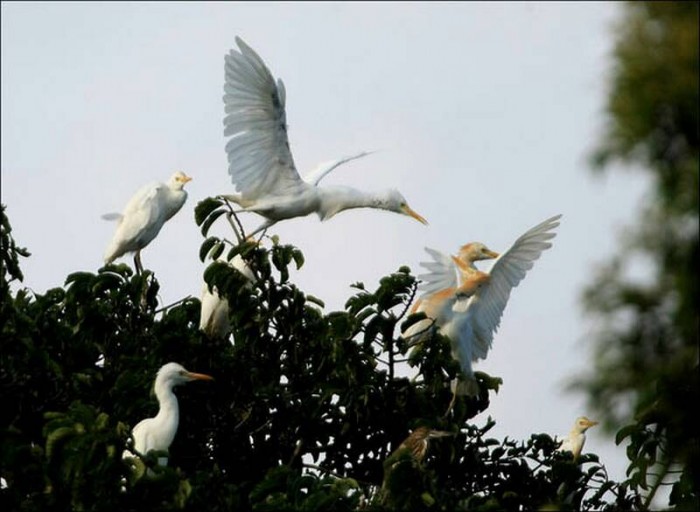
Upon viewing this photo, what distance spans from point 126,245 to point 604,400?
714cm

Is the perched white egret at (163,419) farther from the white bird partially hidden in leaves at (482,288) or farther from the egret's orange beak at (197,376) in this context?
the white bird partially hidden in leaves at (482,288)

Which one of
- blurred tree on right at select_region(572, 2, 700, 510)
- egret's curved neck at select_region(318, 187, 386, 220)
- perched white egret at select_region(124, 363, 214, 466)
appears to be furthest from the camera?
egret's curved neck at select_region(318, 187, 386, 220)

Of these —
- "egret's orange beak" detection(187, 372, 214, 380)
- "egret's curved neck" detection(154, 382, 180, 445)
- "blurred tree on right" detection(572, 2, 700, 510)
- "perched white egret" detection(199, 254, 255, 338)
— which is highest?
"perched white egret" detection(199, 254, 255, 338)

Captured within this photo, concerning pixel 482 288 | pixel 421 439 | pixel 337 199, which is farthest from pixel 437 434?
pixel 337 199

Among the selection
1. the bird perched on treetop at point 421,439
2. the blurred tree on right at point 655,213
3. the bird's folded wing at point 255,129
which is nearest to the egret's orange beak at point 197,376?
the bird perched on treetop at point 421,439

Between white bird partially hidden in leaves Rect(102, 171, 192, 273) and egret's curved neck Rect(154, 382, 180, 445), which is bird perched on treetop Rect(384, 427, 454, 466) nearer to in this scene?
egret's curved neck Rect(154, 382, 180, 445)

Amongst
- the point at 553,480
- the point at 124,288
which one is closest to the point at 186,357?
the point at 124,288

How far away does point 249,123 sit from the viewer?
9.47 m

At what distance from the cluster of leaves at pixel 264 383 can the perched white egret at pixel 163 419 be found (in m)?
0.12

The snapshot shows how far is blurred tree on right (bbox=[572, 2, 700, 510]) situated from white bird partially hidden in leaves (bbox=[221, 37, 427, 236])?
5.20 meters

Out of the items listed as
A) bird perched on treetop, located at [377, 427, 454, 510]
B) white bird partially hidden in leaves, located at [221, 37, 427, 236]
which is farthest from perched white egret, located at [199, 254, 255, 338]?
Answer: bird perched on treetop, located at [377, 427, 454, 510]

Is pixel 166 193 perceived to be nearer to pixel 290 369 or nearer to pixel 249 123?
pixel 249 123

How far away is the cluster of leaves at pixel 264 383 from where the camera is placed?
785cm

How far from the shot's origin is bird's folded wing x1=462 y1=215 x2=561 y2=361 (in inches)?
391
